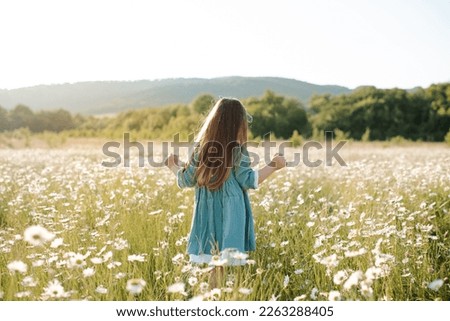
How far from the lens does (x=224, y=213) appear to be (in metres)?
4.21

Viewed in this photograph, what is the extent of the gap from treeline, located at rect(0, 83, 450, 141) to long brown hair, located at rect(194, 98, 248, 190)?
28283 millimetres

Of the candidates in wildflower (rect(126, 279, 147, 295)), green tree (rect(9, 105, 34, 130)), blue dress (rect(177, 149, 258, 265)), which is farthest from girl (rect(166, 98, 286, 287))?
green tree (rect(9, 105, 34, 130))

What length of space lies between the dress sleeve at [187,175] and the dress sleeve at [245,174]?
0.35 meters

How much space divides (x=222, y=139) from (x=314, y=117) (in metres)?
50.2

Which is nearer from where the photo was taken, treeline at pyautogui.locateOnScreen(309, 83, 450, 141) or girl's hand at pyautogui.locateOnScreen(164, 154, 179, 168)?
girl's hand at pyautogui.locateOnScreen(164, 154, 179, 168)

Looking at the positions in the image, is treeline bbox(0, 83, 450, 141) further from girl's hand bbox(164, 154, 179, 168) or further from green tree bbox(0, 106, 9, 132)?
girl's hand bbox(164, 154, 179, 168)

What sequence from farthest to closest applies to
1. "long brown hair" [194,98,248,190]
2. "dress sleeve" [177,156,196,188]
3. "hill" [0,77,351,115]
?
"hill" [0,77,351,115], "dress sleeve" [177,156,196,188], "long brown hair" [194,98,248,190]

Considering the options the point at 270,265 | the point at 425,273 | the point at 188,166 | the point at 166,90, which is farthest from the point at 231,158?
the point at 166,90

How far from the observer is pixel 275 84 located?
6800cm

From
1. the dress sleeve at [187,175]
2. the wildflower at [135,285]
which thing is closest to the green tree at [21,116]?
the dress sleeve at [187,175]

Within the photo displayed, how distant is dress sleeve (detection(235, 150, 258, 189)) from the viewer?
4.14 metres

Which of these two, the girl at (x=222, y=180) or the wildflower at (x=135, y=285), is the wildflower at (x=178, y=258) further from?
the wildflower at (x=135, y=285)

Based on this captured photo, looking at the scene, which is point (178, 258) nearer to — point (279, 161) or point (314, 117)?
point (279, 161)

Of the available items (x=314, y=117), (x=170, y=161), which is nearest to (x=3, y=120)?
(x=170, y=161)
